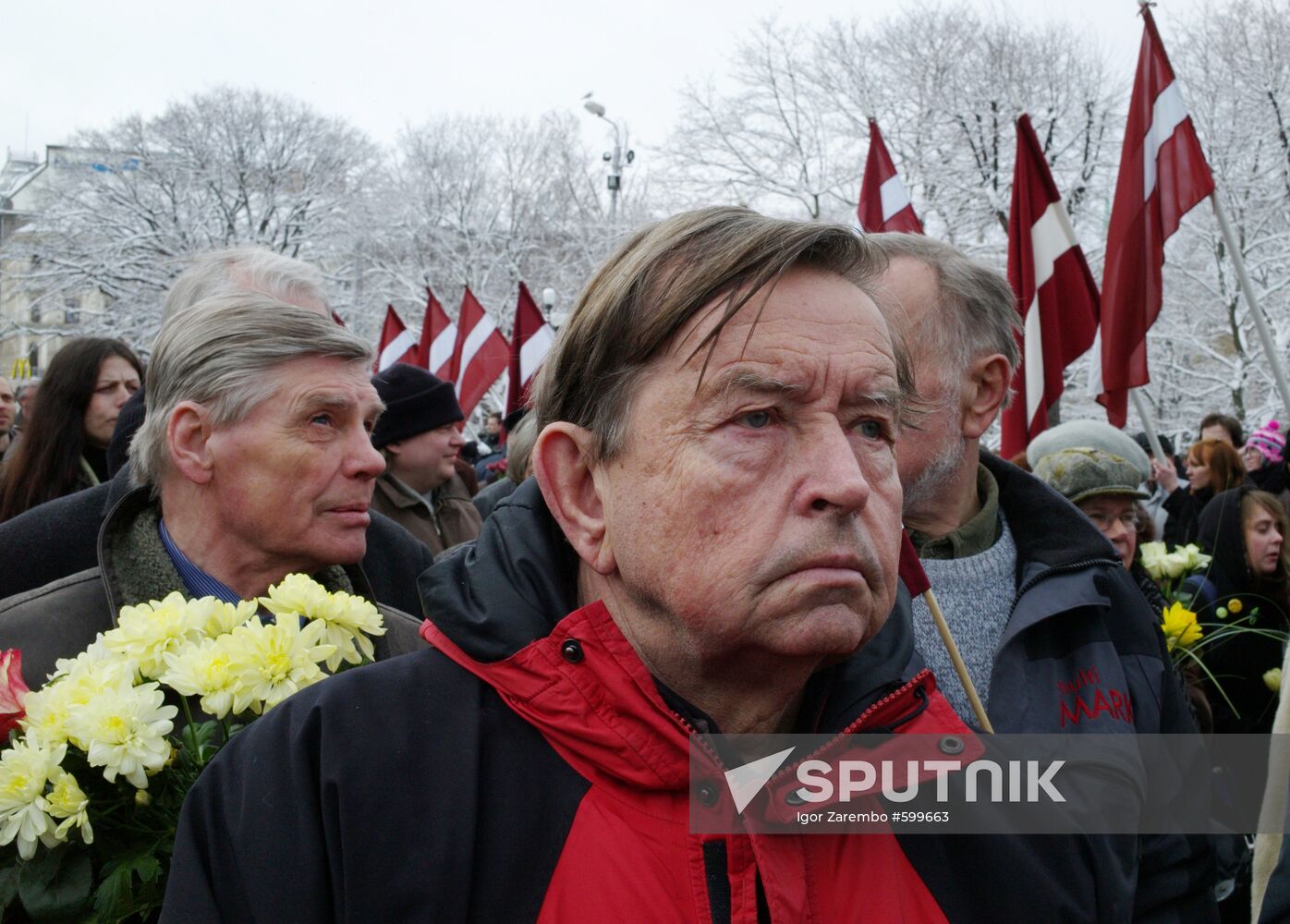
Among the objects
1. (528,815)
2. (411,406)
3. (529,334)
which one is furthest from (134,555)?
(529,334)

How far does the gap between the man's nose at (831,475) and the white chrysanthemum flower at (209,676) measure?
43.5 inches

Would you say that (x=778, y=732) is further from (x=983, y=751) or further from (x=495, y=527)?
(x=495, y=527)

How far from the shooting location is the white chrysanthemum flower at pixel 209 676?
A: 2031 mm

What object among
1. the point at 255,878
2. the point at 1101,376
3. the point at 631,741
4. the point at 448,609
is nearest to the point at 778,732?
the point at 631,741

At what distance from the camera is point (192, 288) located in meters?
3.97

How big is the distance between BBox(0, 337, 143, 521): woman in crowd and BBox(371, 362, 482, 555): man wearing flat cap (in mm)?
1495

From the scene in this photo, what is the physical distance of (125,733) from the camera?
6.30 ft

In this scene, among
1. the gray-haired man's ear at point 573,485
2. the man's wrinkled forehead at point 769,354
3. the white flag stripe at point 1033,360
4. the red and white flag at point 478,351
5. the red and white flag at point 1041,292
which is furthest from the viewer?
the red and white flag at point 478,351

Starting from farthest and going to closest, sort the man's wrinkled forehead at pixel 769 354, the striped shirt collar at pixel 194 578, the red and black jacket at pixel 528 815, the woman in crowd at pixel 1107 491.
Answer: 1. the woman in crowd at pixel 1107 491
2. the striped shirt collar at pixel 194 578
3. the man's wrinkled forehead at pixel 769 354
4. the red and black jacket at pixel 528 815

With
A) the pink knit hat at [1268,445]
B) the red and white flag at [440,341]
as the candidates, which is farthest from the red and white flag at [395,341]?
the pink knit hat at [1268,445]

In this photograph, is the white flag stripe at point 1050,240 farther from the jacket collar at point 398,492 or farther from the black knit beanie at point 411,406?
the jacket collar at point 398,492

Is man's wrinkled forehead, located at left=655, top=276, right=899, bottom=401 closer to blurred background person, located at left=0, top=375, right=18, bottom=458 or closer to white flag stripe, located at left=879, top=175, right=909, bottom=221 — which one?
blurred background person, located at left=0, top=375, right=18, bottom=458

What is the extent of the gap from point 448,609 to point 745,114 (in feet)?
93.4

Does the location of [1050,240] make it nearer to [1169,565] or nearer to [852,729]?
[1169,565]
